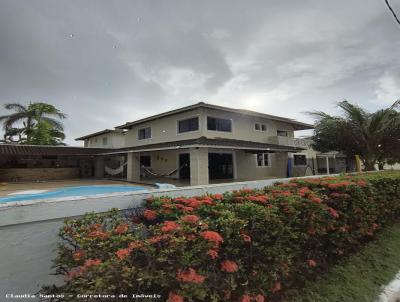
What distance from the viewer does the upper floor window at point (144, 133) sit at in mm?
22058

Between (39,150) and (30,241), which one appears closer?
(30,241)

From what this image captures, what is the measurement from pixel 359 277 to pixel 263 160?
18.3 meters

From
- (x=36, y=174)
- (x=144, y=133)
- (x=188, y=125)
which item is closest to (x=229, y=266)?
(x=188, y=125)

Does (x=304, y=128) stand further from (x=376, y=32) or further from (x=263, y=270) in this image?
(x=263, y=270)

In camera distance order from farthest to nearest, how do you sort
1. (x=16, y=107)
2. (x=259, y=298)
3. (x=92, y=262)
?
(x=16, y=107) → (x=259, y=298) → (x=92, y=262)

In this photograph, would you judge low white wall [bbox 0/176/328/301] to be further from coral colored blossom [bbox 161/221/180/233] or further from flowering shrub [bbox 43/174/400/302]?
coral colored blossom [bbox 161/221/180/233]

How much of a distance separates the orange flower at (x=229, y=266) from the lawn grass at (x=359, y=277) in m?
1.37

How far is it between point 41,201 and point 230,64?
10.2m

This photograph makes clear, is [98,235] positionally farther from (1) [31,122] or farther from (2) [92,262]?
(1) [31,122]

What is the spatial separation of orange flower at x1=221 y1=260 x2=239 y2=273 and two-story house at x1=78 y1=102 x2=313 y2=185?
43.1ft

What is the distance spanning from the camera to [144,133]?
22719 millimetres

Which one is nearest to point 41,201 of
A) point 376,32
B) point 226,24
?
point 226,24

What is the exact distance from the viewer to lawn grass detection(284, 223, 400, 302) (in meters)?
3.44

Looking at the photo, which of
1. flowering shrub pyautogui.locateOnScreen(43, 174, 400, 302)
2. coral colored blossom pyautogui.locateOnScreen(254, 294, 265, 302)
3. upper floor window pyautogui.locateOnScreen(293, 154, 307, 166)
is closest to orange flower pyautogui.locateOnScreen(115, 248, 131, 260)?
flowering shrub pyautogui.locateOnScreen(43, 174, 400, 302)
